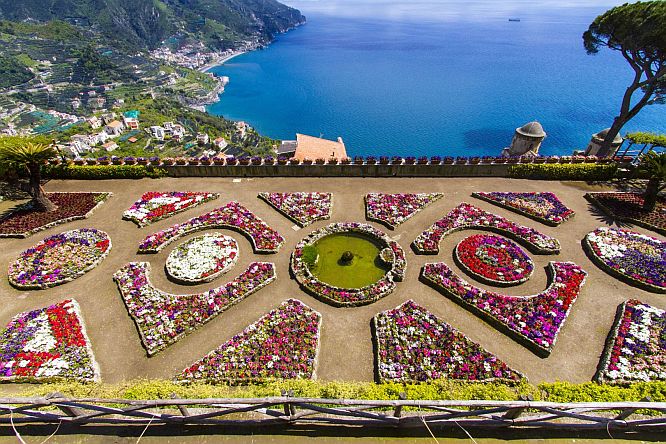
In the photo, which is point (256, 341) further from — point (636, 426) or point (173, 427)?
point (636, 426)

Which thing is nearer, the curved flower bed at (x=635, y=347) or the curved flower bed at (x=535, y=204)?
the curved flower bed at (x=635, y=347)

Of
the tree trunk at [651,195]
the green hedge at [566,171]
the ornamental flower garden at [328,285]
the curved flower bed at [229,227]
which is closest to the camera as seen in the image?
the ornamental flower garden at [328,285]

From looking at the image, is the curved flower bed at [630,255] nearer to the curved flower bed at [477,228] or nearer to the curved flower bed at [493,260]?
the curved flower bed at [477,228]

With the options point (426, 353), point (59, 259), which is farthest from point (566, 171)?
point (59, 259)

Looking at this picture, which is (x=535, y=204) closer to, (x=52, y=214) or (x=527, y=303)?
(x=527, y=303)

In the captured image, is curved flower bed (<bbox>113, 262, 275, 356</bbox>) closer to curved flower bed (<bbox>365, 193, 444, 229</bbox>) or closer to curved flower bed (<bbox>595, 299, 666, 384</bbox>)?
curved flower bed (<bbox>365, 193, 444, 229</bbox>)

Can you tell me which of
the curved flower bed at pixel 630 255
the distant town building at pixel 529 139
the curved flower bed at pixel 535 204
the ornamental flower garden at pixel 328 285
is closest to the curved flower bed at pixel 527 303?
the ornamental flower garden at pixel 328 285
